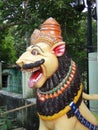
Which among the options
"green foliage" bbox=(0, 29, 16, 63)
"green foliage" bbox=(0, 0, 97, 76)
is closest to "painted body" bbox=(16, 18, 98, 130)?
"green foliage" bbox=(0, 0, 97, 76)

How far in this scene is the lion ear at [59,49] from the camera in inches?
102

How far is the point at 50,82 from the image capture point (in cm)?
260

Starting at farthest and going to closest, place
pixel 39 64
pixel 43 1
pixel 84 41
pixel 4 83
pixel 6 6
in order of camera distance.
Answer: pixel 4 83 < pixel 84 41 < pixel 6 6 < pixel 43 1 < pixel 39 64

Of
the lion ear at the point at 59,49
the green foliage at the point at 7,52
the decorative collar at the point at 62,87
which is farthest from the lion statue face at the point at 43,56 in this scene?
the green foliage at the point at 7,52

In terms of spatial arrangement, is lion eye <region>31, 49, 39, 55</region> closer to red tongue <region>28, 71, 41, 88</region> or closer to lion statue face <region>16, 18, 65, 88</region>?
lion statue face <region>16, 18, 65, 88</region>

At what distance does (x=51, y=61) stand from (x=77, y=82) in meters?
0.29

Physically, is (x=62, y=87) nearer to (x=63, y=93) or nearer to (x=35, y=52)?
(x=63, y=93)

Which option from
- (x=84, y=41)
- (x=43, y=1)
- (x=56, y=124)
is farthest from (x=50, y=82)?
(x=84, y=41)

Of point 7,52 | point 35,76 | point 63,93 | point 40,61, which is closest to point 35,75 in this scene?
point 35,76

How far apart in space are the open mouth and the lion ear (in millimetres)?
188

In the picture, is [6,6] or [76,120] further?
[6,6]

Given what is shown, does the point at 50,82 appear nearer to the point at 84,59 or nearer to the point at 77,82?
the point at 77,82

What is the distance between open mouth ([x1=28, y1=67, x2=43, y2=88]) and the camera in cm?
255

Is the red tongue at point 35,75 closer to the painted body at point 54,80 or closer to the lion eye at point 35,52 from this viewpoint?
the painted body at point 54,80
